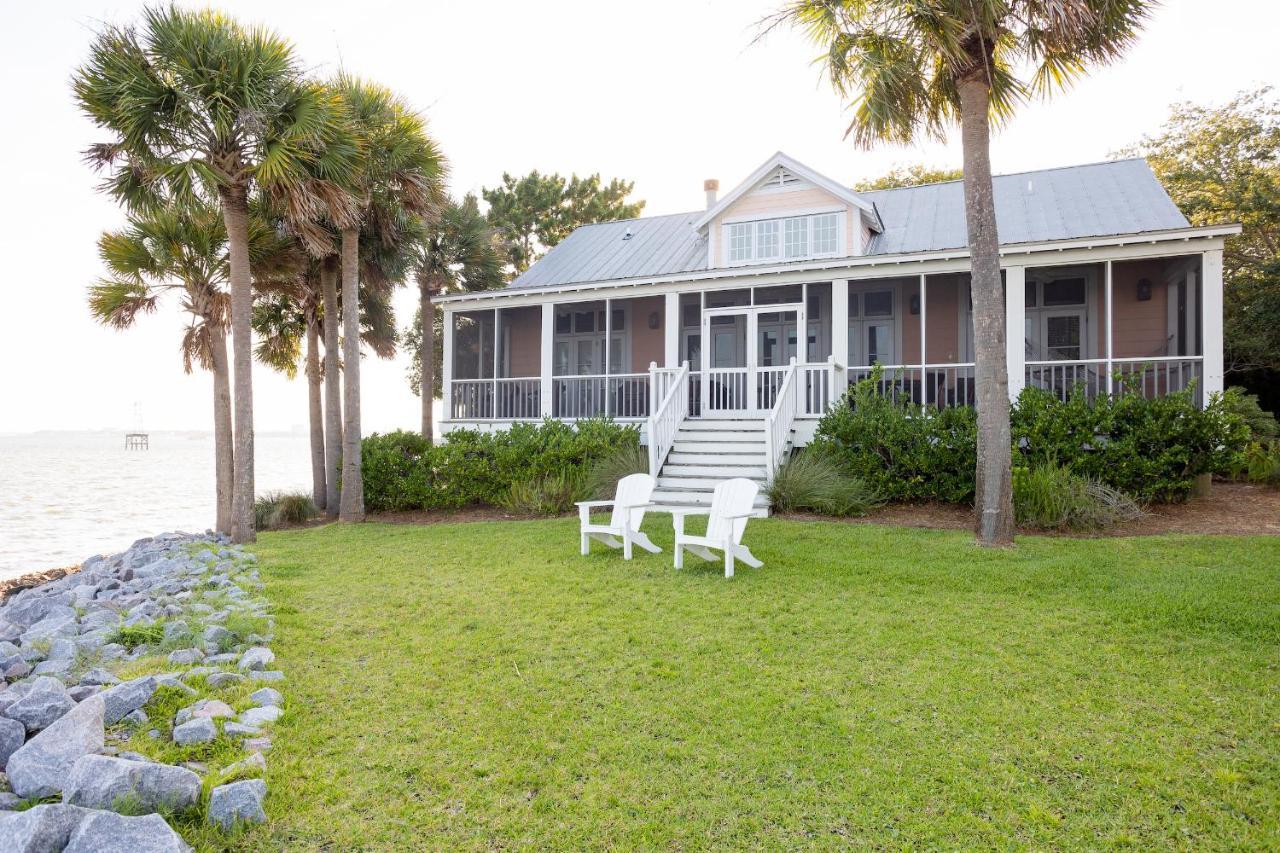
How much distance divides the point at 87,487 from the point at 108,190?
30438 mm

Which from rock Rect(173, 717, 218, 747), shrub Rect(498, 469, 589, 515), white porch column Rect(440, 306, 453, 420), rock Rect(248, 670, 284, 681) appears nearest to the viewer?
rock Rect(173, 717, 218, 747)

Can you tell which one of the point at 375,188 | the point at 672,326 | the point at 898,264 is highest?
the point at 375,188

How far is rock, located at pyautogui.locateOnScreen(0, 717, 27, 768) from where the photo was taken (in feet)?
10.5

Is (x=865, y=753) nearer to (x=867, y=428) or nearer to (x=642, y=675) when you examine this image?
(x=642, y=675)

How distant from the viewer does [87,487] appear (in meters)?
34.4

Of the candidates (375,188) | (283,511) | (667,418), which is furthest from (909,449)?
(283,511)

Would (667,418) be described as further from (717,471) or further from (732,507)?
(732,507)

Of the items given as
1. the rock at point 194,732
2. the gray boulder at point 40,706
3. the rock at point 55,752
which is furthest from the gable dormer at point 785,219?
the rock at point 55,752

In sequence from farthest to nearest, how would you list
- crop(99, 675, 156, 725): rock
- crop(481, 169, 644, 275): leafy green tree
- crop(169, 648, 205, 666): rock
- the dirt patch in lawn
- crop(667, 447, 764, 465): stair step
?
1. crop(481, 169, 644, 275): leafy green tree
2. crop(667, 447, 764, 465): stair step
3. the dirt patch in lawn
4. crop(169, 648, 205, 666): rock
5. crop(99, 675, 156, 725): rock

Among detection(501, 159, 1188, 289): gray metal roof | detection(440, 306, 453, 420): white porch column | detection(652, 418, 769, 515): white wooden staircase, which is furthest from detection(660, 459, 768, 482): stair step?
detection(440, 306, 453, 420): white porch column

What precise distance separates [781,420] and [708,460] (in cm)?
134

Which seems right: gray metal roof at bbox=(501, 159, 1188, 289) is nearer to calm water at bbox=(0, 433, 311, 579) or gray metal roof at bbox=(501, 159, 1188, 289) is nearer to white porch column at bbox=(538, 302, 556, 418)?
white porch column at bbox=(538, 302, 556, 418)

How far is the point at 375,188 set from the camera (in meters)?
13.3

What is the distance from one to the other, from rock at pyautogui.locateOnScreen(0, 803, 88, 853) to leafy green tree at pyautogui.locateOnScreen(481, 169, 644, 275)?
79.8ft
